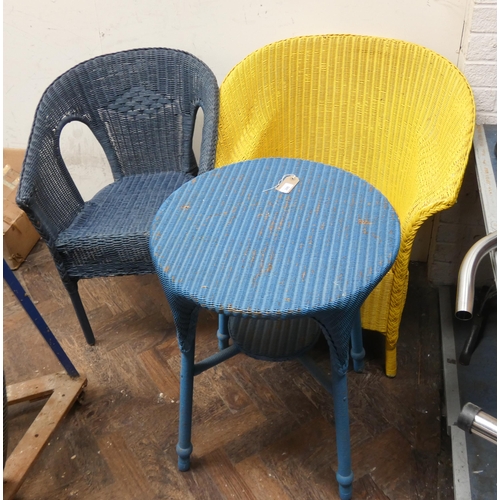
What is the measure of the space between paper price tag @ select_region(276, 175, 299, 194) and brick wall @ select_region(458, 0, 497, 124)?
2.30 feet

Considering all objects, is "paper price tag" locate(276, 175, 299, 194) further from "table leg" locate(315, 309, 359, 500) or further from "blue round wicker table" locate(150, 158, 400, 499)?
"table leg" locate(315, 309, 359, 500)

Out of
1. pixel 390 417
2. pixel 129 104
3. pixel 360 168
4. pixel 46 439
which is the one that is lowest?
pixel 390 417

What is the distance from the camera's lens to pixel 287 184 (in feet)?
5.00

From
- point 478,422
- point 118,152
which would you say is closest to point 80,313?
point 118,152

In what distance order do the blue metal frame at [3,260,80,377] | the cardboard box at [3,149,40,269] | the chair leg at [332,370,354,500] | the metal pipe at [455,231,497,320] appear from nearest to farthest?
1. the metal pipe at [455,231,497,320]
2. the chair leg at [332,370,354,500]
3. the blue metal frame at [3,260,80,377]
4. the cardboard box at [3,149,40,269]

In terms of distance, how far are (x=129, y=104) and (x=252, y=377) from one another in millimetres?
1130

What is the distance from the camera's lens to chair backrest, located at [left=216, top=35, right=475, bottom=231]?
1738 millimetres

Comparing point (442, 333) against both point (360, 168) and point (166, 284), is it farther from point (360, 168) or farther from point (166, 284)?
point (166, 284)

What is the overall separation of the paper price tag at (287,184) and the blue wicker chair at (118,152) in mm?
337

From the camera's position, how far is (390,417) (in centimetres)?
174

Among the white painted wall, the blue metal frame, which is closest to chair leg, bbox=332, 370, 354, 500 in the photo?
the blue metal frame

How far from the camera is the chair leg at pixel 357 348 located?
178 centimetres

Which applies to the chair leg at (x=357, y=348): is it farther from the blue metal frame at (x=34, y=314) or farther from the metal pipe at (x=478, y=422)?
the metal pipe at (x=478, y=422)

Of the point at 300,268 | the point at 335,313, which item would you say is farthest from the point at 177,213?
the point at 335,313
